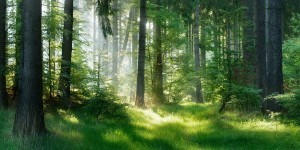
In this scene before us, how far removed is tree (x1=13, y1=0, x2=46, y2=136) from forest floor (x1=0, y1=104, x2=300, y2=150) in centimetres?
36

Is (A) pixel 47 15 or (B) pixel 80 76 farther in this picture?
(B) pixel 80 76

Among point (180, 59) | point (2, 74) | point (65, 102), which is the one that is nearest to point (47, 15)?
point (2, 74)

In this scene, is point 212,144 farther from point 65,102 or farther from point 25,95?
point 65,102

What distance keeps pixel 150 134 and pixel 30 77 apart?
11.5 feet

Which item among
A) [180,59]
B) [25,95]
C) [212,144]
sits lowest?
[212,144]

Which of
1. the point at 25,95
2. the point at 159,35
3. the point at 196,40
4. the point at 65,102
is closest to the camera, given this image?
the point at 25,95

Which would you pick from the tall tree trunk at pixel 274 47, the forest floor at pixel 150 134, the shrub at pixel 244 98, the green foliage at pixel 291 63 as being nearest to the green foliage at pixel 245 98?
the shrub at pixel 244 98

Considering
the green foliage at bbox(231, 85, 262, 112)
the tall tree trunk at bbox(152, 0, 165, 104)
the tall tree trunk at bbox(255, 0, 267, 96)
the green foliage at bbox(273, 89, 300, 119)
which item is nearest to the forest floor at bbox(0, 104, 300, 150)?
the green foliage at bbox(273, 89, 300, 119)

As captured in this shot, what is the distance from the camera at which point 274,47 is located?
12.8 metres

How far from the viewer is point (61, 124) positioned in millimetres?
9984

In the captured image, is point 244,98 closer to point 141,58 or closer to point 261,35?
point 261,35

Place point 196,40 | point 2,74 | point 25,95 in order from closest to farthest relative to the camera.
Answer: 1. point 25,95
2. point 2,74
3. point 196,40

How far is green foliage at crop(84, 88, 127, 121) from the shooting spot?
11.3 m

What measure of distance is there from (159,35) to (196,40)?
3.98m
